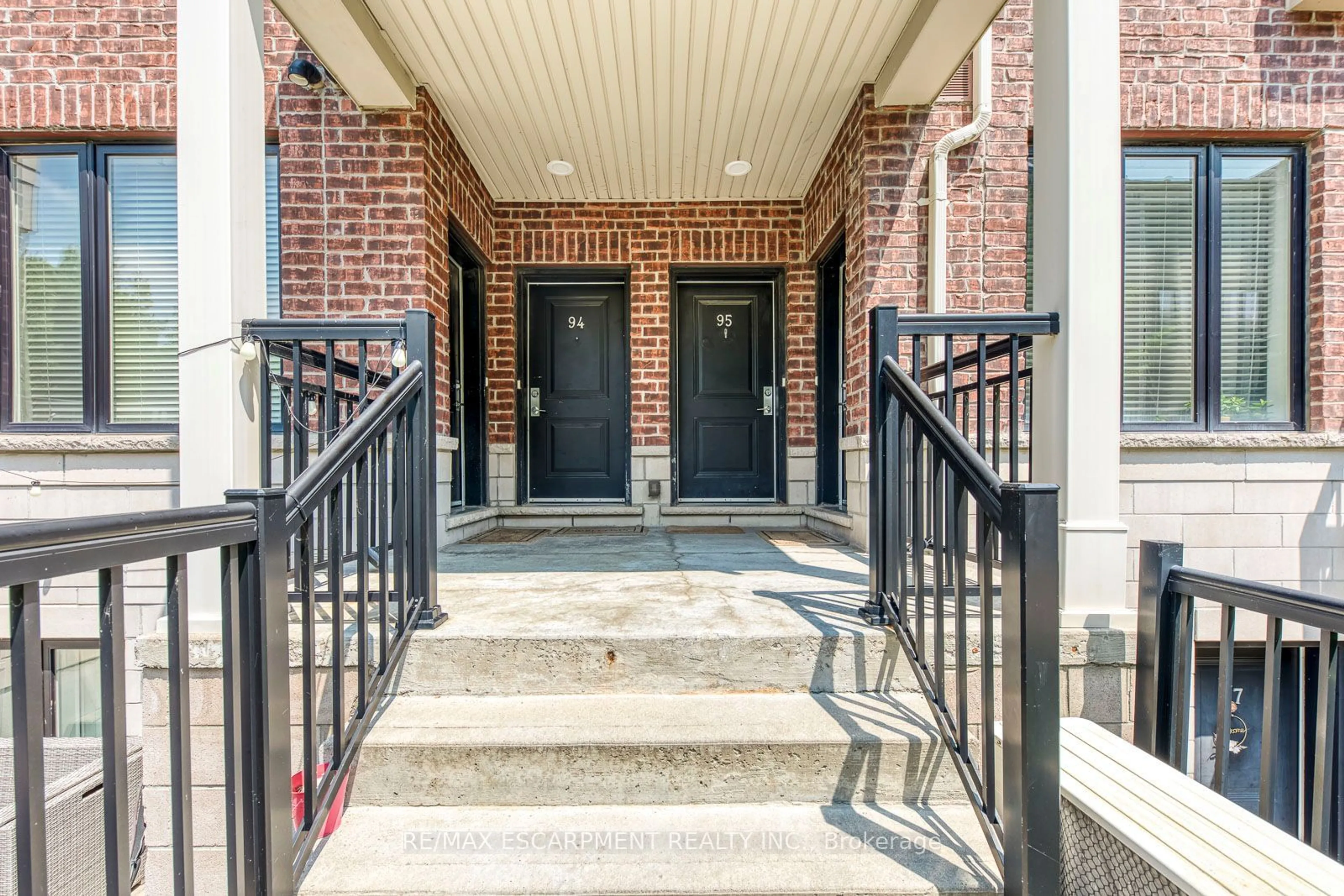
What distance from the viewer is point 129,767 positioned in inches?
128

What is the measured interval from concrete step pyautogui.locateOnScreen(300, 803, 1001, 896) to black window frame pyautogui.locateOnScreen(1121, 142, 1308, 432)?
2.92 m

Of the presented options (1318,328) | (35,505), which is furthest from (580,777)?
(1318,328)

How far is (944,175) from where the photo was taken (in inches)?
133

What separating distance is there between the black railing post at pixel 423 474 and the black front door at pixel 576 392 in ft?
9.86

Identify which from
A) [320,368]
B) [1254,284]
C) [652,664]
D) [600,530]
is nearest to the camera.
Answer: [652,664]

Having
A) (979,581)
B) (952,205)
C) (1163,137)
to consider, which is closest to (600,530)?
(952,205)

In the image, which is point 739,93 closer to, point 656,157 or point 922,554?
point 656,157

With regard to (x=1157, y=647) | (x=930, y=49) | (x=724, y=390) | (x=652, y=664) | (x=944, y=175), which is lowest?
(x=652, y=664)

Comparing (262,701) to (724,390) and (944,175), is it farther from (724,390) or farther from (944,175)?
(724,390)

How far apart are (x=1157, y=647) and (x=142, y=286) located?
4.93 metres

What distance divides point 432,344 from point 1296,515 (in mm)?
4229

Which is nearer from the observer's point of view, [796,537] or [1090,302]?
[1090,302]

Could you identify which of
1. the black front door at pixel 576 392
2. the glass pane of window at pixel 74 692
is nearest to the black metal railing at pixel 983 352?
the black front door at pixel 576 392

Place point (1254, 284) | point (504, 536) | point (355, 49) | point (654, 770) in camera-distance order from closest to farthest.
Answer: point (654, 770) < point (355, 49) < point (1254, 284) < point (504, 536)
